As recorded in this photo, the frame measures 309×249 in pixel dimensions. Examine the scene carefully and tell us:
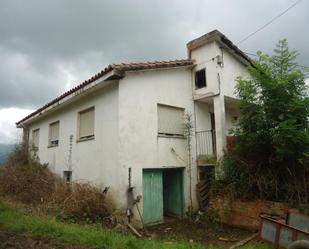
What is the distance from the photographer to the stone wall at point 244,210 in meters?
8.96

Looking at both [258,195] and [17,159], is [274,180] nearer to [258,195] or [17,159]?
[258,195]

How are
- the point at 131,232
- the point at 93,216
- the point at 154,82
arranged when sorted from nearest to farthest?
1. the point at 131,232
2. the point at 93,216
3. the point at 154,82

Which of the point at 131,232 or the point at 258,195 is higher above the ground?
the point at 258,195

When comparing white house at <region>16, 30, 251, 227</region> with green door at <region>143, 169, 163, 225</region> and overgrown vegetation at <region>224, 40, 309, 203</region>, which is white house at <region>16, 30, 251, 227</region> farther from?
overgrown vegetation at <region>224, 40, 309, 203</region>

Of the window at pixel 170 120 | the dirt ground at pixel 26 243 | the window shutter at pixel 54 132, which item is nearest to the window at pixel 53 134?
the window shutter at pixel 54 132

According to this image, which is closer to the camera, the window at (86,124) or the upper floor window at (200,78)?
the window at (86,124)

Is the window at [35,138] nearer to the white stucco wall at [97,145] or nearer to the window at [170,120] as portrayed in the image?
the white stucco wall at [97,145]

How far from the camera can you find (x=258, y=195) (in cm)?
959

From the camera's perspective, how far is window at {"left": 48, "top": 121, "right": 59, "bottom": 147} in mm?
15533

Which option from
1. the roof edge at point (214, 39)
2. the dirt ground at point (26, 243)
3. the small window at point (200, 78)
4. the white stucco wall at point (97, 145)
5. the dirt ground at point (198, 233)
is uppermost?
the roof edge at point (214, 39)

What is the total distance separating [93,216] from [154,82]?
213 inches

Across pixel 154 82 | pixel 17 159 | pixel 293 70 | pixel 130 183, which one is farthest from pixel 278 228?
pixel 17 159

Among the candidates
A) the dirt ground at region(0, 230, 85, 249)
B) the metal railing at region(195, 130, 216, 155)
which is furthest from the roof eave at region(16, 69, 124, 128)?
the dirt ground at region(0, 230, 85, 249)

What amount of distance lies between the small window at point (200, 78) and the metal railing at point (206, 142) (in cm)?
212
